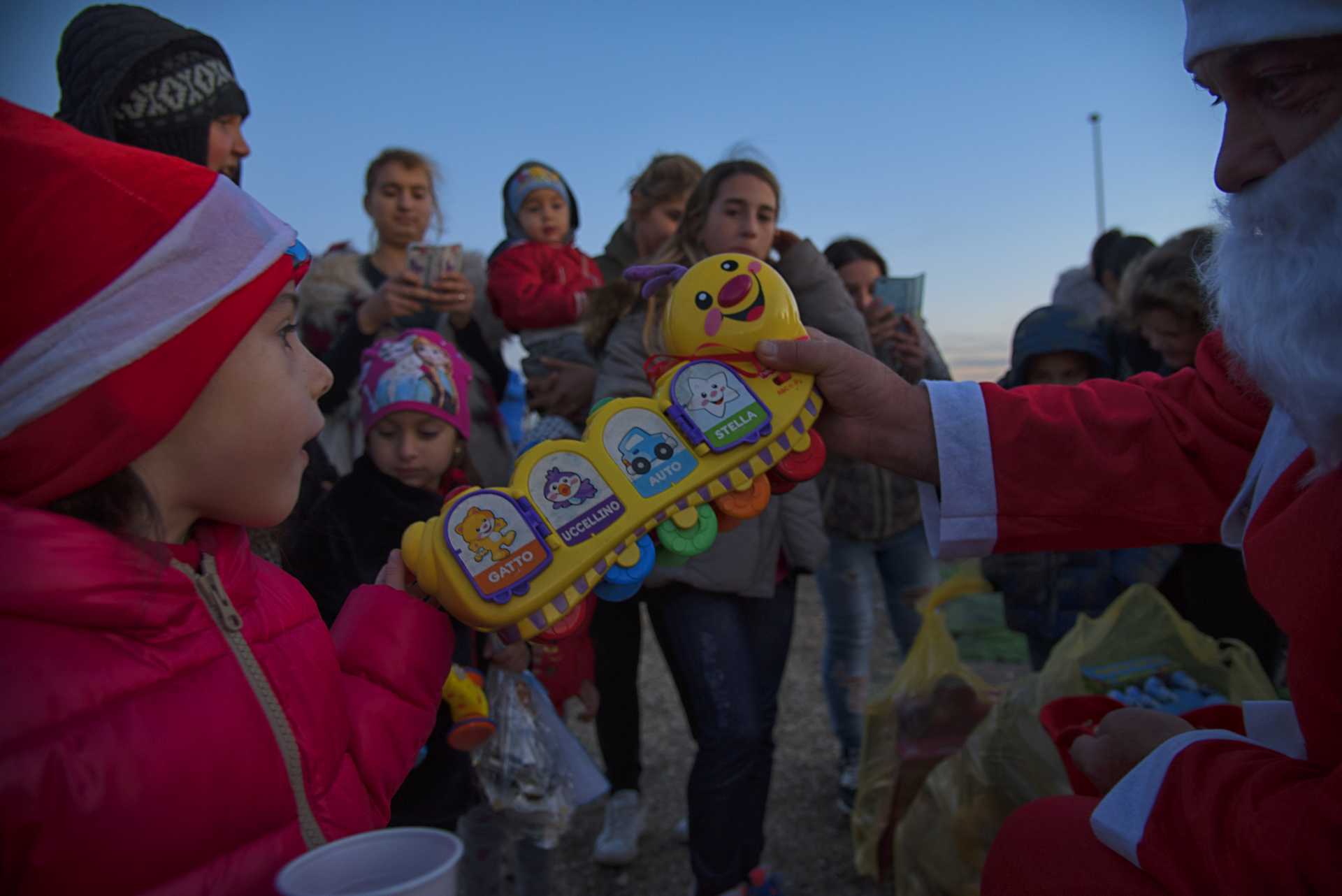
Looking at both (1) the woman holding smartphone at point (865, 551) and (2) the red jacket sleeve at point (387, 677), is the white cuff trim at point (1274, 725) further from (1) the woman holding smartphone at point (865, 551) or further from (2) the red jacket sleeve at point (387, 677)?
(1) the woman holding smartphone at point (865, 551)

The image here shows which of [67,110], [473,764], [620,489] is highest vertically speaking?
[67,110]

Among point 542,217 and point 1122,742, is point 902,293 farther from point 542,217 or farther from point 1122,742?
point 1122,742

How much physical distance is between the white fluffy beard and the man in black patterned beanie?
1935 mm

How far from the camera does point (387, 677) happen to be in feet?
3.68

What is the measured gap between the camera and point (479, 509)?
118cm

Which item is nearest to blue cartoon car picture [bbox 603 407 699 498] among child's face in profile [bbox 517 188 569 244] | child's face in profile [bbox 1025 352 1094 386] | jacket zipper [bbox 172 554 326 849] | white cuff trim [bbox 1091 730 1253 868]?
jacket zipper [bbox 172 554 326 849]

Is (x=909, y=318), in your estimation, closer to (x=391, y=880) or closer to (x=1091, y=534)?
(x=1091, y=534)

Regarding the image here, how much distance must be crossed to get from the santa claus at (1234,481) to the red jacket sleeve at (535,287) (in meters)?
1.62

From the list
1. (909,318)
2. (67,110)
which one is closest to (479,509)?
(67,110)

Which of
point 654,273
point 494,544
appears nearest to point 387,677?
point 494,544

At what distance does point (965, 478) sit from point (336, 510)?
51.7 inches

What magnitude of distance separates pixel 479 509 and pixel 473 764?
101 cm

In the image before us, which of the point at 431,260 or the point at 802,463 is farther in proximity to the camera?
the point at 431,260

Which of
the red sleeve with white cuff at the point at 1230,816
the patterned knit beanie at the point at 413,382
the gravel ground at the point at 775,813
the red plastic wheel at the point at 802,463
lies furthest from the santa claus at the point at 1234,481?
the gravel ground at the point at 775,813
